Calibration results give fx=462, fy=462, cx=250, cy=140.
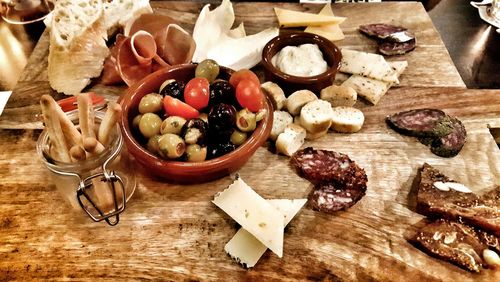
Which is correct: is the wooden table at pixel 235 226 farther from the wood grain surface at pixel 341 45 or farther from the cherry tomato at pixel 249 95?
the cherry tomato at pixel 249 95

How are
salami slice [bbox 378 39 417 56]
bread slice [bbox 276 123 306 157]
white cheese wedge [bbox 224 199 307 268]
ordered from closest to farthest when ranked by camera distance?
white cheese wedge [bbox 224 199 307 268]
bread slice [bbox 276 123 306 157]
salami slice [bbox 378 39 417 56]

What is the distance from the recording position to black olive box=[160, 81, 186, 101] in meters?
1.32

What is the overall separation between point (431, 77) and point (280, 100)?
1.97ft

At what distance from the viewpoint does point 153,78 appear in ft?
4.71

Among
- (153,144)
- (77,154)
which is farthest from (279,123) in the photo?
(77,154)

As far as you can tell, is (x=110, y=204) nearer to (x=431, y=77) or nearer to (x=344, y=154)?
(x=344, y=154)

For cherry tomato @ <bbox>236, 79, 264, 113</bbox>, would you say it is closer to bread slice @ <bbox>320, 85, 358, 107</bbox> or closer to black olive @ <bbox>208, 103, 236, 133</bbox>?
black olive @ <bbox>208, 103, 236, 133</bbox>

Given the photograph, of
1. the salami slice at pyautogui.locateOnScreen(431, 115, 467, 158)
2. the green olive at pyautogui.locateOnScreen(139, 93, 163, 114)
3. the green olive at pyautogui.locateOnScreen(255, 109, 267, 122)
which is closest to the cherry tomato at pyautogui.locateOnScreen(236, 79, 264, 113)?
the green olive at pyautogui.locateOnScreen(255, 109, 267, 122)

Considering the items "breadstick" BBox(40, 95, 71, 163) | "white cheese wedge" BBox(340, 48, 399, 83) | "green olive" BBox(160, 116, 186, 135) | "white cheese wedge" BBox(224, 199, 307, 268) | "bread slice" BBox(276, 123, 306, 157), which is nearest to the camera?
"breadstick" BBox(40, 95, 71, 163)

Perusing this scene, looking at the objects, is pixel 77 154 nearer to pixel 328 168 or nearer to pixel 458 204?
pixel 328 168

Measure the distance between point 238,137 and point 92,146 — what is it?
15.6 inches

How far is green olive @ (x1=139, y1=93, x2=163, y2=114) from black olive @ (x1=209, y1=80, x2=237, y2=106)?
149 millimetres

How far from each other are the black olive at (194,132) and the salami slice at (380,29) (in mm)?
944

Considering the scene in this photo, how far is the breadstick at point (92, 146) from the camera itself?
40.9 inches
